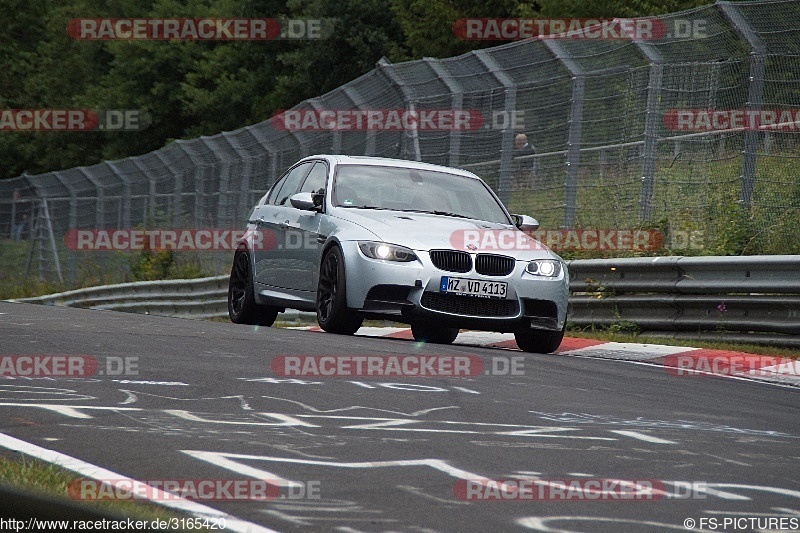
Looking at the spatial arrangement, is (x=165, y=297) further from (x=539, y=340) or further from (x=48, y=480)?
(x=48, y=480)

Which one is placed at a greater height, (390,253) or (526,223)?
(526,223)

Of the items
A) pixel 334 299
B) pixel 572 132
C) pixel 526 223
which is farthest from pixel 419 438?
pixel 572 132

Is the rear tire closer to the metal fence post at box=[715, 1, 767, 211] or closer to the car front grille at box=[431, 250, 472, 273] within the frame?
the car front grille at box=[431, 250, 472, 273]

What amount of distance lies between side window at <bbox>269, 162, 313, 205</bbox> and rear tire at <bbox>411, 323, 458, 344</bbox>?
1.72 metres

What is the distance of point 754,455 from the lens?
19.7 ft

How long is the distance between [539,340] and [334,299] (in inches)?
70.2
